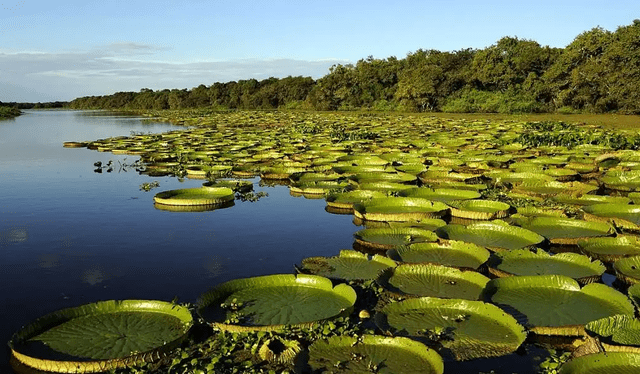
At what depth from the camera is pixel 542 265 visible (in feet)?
19.2

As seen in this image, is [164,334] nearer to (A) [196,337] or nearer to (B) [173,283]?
(A) [196,337]

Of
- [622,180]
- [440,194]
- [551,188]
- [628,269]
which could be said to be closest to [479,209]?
[440,194]

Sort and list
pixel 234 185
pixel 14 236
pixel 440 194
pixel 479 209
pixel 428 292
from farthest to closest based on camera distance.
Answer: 1. pixel 234 185
2. pixel 440 194
3. pixel 479 209
4. pixel 14 236
5. pixel 428 292

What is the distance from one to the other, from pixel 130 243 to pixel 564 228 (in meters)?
6.25

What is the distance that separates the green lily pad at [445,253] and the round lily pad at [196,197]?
4422 millimetres

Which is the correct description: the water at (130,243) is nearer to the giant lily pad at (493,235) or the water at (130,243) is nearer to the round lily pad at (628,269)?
the giant lily pad at (493,235)

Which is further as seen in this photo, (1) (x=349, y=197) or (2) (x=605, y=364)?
(1) (x=349, y=197)

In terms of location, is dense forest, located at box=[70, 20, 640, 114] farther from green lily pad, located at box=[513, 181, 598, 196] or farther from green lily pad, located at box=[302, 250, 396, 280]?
green lily pad, located at box=[302, 250, 396, 280]

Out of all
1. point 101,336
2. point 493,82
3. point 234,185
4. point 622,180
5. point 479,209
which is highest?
point 493,82

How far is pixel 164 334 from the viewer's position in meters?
4.23

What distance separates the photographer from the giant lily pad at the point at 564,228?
6.95 m

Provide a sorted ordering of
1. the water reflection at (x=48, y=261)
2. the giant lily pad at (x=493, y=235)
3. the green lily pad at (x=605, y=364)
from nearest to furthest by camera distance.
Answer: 1. the green lily pad at (x=605, y=364)
2. the water reflection at (x=48, y=261)
3. the giant lily pad at (x=493, y=235)

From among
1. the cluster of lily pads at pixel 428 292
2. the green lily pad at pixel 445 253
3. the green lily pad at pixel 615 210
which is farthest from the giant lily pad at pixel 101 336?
the green lily pad at pixel 615 210

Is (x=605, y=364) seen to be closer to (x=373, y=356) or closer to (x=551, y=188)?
(x=373, y=356)
